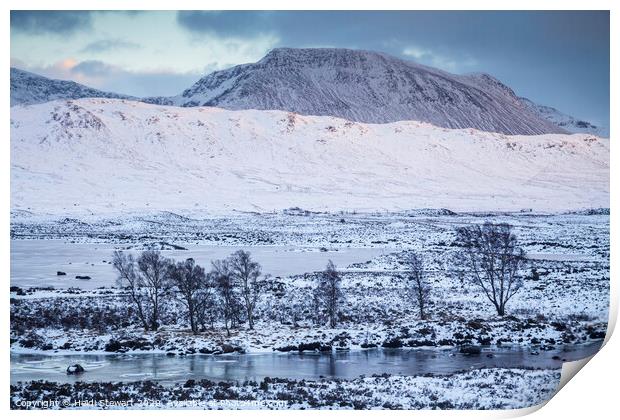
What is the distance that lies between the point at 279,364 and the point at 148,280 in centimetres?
293

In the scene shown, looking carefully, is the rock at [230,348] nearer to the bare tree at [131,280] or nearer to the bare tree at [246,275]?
the bare tree at [246,275]

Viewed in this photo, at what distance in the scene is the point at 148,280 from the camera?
1299 cm

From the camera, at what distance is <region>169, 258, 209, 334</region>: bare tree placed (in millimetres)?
12961

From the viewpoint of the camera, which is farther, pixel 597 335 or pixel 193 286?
pixel 193 286

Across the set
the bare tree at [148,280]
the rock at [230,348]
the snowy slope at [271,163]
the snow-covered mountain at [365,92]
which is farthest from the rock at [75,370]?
the snow-covered mountain at [365,92]

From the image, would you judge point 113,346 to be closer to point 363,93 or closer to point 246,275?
point 246,275

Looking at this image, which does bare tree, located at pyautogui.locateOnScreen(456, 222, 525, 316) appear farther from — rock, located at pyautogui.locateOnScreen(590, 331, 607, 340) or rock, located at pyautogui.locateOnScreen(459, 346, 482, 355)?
rock, located at pyautogui.locateOnScreen(590, 331, 607, 340)

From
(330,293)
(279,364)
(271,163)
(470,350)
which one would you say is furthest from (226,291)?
(271,163)

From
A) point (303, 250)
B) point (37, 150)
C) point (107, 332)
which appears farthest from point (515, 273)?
point (37, 150)

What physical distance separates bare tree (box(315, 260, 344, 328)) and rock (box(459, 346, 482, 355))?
2199mm

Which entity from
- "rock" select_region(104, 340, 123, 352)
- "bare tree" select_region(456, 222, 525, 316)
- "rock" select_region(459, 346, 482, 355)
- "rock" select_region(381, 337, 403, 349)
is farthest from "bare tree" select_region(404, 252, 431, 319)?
"rock" select_region(104, 340, 123, 352)

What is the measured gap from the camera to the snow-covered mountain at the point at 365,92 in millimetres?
17812

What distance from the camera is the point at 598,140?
40.7 ft
